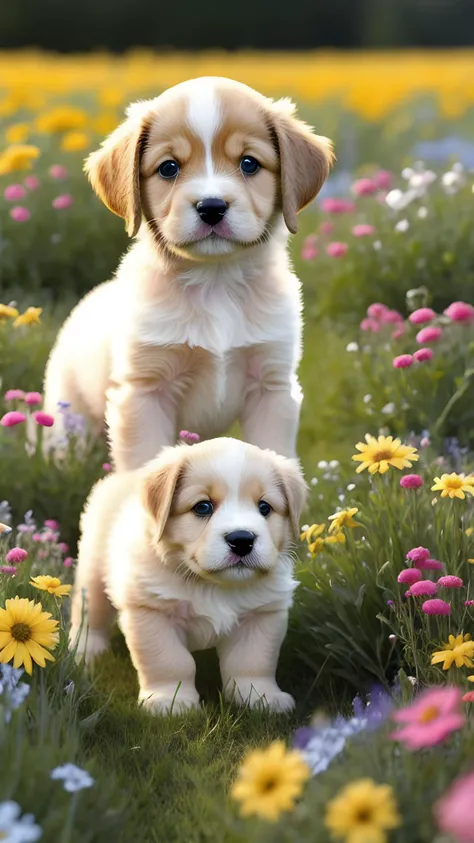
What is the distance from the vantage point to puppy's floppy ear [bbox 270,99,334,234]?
12.7ft

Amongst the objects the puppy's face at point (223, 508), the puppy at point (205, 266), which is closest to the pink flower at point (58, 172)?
the puppy at point (205, 266)

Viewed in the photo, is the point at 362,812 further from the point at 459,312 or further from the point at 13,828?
the point at 459,312

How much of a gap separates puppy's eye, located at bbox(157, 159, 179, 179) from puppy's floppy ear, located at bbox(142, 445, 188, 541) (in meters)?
0.88

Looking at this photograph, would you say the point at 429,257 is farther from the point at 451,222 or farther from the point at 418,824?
the point at 418,824

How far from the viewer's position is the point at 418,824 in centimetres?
219

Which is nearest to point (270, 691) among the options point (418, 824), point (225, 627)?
point (225, 627)

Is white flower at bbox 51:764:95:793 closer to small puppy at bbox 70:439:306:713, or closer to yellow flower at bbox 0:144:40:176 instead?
small puppy at bbox 70:439:306:713

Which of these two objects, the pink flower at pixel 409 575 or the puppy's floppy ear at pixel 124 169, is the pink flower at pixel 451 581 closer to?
the pink flower at pixel 409 575

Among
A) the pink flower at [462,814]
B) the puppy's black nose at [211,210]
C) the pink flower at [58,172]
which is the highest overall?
the puppy's black nose at [211,210]

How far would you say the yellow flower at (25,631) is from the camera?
3.03 m

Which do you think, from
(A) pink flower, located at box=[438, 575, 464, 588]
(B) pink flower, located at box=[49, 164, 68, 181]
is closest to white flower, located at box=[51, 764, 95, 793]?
(A) pink flower, located at box=[438, 575, 464, 588]

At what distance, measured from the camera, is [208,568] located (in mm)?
3285

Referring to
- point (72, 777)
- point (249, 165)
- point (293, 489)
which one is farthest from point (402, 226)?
point (72, 777)

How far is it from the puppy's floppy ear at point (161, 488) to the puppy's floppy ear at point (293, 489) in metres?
0.28
